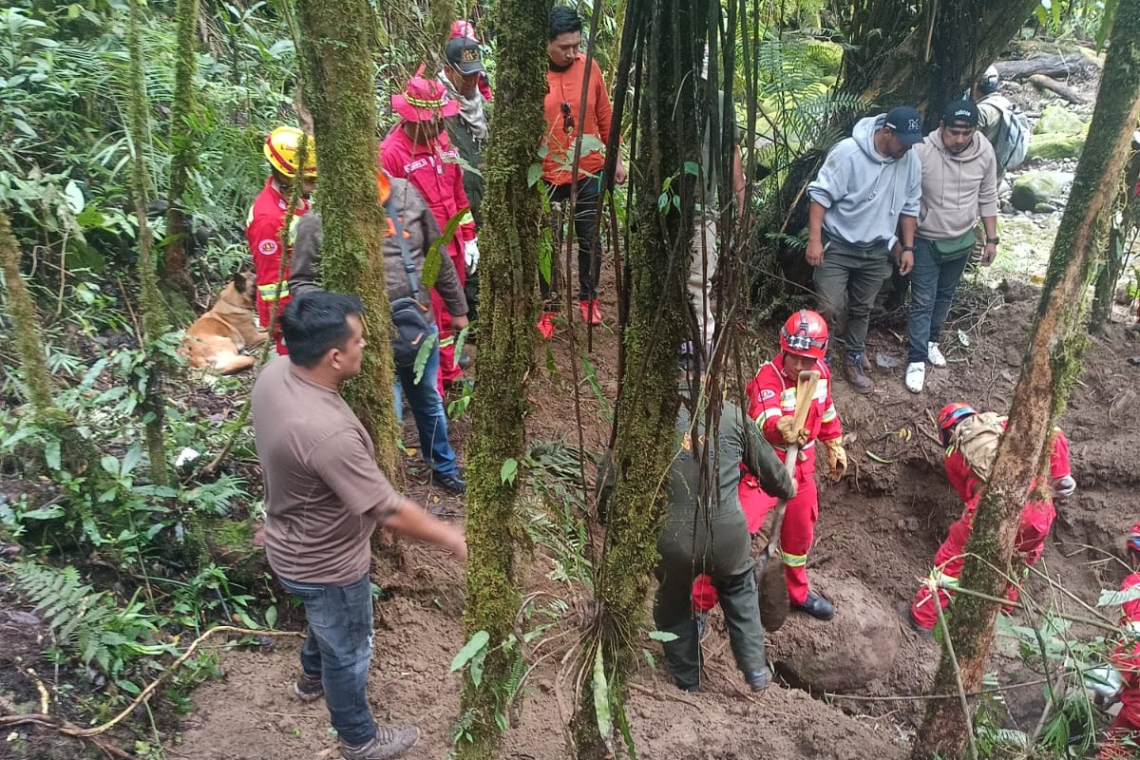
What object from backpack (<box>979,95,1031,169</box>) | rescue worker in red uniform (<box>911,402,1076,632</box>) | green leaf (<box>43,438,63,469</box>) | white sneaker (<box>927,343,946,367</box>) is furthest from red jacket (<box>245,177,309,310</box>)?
backpack (<box>979,95,1031,169</box>)

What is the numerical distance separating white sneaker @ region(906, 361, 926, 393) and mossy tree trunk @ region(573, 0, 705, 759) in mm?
4614

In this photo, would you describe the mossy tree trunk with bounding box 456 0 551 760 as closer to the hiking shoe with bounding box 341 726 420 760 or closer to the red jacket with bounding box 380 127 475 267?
the hiking shoe with bounding box 341 726 420 760

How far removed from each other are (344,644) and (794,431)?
2.64 meters

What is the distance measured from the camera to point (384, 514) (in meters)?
2.62

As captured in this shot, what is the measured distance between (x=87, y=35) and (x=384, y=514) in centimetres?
531

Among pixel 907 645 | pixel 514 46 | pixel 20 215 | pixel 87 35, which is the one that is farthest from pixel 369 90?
pixel 907 645

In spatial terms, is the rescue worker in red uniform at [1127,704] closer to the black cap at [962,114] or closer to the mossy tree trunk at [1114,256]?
the black cap at [962,114]

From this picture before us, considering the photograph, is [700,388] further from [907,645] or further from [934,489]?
[934,489]

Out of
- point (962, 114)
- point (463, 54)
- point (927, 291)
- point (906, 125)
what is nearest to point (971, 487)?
point (927, 291)

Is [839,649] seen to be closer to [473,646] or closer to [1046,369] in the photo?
[1046,369]

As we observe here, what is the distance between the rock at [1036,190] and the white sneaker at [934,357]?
4.37 meters

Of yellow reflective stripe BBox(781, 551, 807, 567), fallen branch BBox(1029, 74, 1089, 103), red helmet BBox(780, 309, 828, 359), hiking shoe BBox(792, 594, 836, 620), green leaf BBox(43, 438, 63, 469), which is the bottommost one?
hiking shoe BBox(792, 594, 836, 620)

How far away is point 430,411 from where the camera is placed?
4.34 m

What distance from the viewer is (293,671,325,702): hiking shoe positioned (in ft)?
10.7
